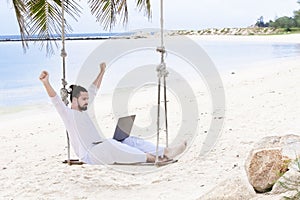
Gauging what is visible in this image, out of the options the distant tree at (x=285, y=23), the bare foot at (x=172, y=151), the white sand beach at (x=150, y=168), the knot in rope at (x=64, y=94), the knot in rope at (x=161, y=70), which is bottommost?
the white sand beach at (x=150, y=168)

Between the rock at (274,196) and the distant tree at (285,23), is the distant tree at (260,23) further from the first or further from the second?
the rock at (274,196)

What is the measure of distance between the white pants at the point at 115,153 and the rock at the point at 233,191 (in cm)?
59

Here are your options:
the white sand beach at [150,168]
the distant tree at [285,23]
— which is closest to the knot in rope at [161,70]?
the white sand beach at [150,168]

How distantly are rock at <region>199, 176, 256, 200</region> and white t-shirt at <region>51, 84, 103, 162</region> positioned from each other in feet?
3.09

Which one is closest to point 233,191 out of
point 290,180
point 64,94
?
point 290,180

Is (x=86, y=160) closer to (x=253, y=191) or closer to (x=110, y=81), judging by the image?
(x=253, y=191)

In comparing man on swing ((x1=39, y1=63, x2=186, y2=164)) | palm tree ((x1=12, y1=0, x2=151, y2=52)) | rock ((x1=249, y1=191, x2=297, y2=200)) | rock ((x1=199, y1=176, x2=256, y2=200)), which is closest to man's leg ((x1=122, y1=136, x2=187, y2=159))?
man on swing ((x1=39, y1=63, x2=186, y2=164))

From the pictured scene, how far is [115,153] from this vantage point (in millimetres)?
2961

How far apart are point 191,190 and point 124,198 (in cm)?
44

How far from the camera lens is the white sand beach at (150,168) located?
3.25 metres

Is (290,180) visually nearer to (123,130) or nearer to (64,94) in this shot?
(123,130)

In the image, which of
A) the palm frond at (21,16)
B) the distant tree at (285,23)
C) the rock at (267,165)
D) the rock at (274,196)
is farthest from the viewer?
the distant tree at (285,23)

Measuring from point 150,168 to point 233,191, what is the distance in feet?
4.05

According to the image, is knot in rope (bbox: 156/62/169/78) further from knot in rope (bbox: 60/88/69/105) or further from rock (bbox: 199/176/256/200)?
rock (bbox: 199/176/256/200)
